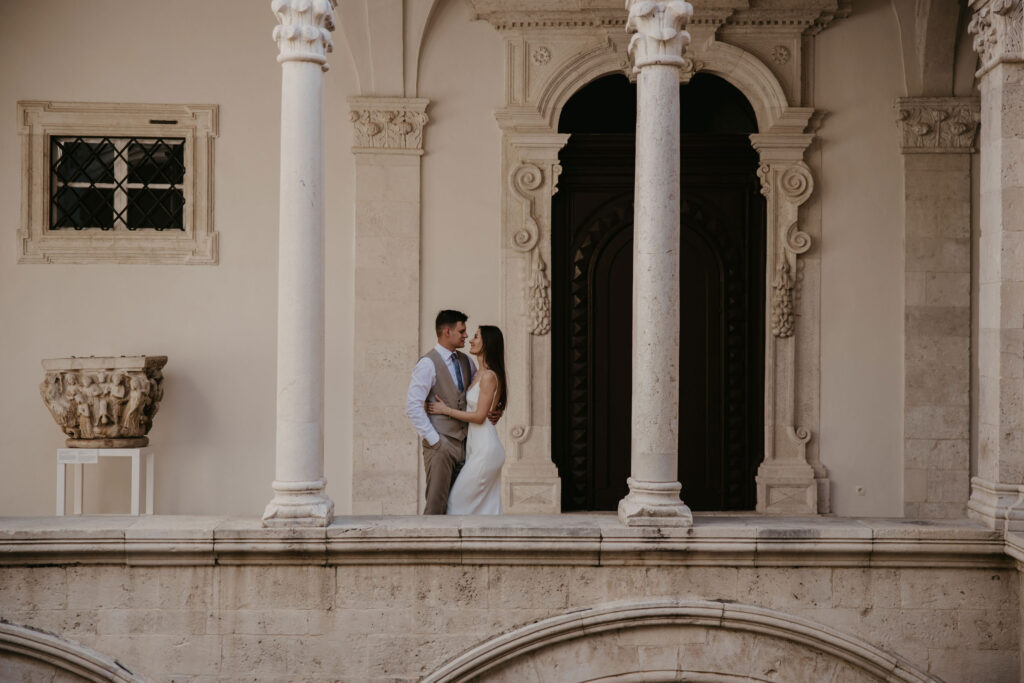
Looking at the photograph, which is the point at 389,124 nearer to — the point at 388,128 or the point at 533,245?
the point at 388,128

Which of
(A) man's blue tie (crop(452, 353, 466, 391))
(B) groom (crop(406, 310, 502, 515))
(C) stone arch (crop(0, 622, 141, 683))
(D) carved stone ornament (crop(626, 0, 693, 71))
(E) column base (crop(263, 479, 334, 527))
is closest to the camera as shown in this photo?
(C) stone arch (crop(0, 622, 141, 683))

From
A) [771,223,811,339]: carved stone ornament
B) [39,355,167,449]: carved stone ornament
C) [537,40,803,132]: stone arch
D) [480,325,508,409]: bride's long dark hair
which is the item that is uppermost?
[537,40,803,132]: stone arch

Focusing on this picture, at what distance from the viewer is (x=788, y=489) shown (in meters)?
8.80

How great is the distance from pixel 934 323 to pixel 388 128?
4623 millimetres

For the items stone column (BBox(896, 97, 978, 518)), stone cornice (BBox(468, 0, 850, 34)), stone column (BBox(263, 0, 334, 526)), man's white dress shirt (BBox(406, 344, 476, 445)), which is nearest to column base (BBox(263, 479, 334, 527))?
stone column (BBox(263, 0, 334, 526))

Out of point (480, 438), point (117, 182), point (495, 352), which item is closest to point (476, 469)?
point (480, 438)

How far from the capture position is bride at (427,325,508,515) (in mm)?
6211

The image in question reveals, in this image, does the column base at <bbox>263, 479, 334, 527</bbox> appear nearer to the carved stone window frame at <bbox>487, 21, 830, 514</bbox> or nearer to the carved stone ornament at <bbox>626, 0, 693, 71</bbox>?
the carved stone ornament at <bbox>626, 0, 693, 71</bbox>

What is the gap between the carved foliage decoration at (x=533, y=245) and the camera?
877 cm

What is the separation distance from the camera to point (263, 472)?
8.88m

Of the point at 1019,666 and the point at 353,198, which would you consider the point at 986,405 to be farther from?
the point at 353,198

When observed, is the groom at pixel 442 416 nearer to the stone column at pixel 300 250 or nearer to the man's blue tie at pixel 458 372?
the man's blue tie at pixel 458 372

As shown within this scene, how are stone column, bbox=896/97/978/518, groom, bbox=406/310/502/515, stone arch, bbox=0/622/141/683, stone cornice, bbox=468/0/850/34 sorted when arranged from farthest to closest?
1. stone column, bbox=896/97/978/518
2. stone cornice, bbox=468/0/850/34
3. groom, bbox=406/310/502/515
4. stone arch, bbox=0/622/141/683

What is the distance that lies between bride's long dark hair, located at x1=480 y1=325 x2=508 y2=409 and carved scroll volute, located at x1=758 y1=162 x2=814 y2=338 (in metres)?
3.37
